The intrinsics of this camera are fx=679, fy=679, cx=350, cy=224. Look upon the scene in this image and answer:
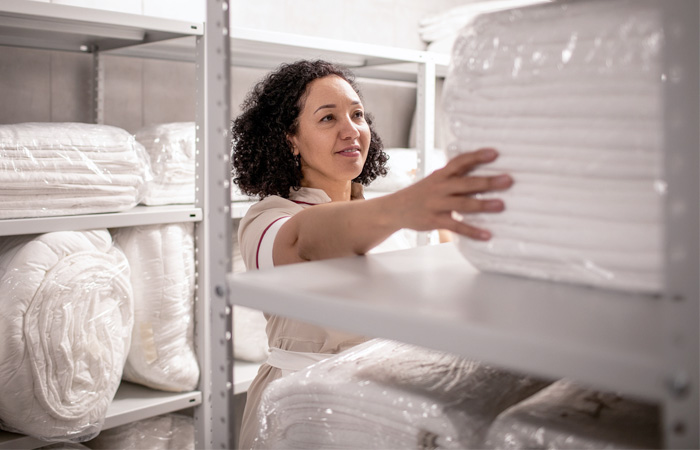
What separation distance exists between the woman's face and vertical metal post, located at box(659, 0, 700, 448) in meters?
1.14

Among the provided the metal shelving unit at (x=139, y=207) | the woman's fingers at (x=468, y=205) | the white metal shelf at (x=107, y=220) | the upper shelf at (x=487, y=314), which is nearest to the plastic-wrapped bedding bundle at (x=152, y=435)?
the metal shelving unit at (x=139, y=207)

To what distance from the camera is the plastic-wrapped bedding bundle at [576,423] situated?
54 cm

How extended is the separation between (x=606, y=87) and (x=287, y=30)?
211 cm

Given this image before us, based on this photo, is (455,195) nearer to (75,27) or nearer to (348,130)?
(348,130)

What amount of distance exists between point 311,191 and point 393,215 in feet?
2.64

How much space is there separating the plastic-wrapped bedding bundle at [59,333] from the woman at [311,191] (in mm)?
416

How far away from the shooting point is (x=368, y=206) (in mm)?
794

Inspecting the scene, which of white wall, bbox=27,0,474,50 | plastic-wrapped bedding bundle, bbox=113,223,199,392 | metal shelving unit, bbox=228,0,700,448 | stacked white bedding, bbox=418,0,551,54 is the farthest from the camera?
stacked white bedding, bbox=418,0,551,54

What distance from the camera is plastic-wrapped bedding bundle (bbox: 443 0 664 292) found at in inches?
20.3

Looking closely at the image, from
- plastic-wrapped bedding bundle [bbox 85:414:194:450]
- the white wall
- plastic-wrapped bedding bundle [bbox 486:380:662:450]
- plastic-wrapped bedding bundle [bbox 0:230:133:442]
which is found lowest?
plastic-wrapped bedding bundle [bbox 85:414:194:450]

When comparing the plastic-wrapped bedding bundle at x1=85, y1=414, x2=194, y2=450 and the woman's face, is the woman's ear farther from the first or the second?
the plastic-wrapped bedding bundle at x1=85, y1=414, x2=194, y2=450

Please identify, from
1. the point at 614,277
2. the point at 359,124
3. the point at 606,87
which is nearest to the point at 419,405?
the point at 614,277

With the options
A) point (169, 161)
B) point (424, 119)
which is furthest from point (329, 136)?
point (424, 119)

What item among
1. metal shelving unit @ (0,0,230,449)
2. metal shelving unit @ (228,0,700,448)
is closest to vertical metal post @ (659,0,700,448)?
metal shelving unit @ (228,0,700,448)
